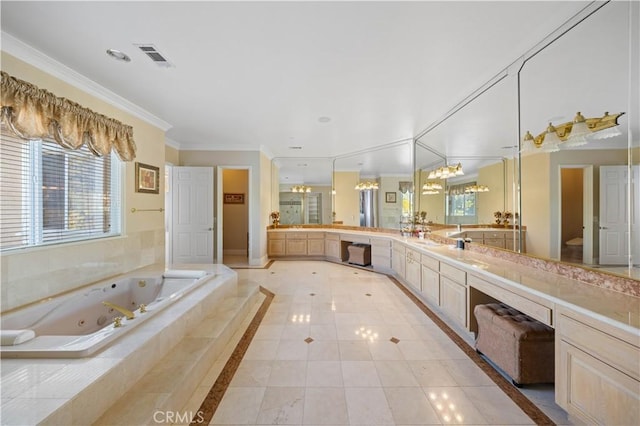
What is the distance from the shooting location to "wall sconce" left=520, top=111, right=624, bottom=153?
1.60 metres

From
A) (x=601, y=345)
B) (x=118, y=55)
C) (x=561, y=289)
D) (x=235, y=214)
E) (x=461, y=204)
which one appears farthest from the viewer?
(x=235, y=214)

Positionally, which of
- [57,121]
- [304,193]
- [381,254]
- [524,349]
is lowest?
[524,349]

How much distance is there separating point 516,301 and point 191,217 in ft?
17.4

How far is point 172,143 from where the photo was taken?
5.02 m

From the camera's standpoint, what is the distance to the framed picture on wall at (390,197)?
5.26 meters

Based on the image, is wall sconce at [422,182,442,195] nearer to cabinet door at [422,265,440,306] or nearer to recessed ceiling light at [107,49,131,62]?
cabinet door at [422,265,440,306]

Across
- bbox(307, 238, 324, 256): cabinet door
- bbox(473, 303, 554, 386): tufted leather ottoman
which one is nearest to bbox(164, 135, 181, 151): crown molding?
bbox(307, 238, 324, 256): cabinet door

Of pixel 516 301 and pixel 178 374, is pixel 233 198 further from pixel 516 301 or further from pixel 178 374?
pixel 516 301

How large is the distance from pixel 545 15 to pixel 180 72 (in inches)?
127

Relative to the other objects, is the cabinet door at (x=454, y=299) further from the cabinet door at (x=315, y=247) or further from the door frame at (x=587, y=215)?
the cabinet door at (x=315, y=247)

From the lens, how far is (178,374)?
63.5 inches

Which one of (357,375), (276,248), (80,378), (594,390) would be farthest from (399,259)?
(80,378)

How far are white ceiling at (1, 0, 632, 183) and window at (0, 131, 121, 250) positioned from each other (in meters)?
0.91

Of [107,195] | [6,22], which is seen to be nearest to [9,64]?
[6,22]
